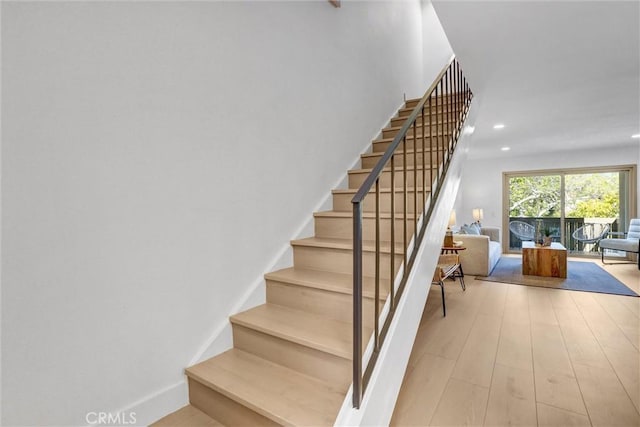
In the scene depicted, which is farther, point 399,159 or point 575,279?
point 575,279

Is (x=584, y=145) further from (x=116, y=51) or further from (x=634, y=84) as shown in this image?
(x=116, y=51)

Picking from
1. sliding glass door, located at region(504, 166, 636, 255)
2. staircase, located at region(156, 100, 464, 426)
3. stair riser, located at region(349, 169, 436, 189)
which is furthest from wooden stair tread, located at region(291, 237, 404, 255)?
sliding glass door, located at region(504, 166, 636, 255)

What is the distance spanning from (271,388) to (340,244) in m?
0.91

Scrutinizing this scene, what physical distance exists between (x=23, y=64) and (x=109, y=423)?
4.46 ft

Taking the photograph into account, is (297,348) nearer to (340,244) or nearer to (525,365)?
(340,244)

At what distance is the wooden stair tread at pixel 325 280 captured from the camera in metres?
1.60

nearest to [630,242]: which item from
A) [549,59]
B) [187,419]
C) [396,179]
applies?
[549,59]

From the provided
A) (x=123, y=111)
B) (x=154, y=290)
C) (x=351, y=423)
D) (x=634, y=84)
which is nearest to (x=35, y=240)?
(x=154, y=290)

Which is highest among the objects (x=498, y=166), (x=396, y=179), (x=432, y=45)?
(x=432, y=45)

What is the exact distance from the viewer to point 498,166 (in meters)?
7.36

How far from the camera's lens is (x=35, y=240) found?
105 cm

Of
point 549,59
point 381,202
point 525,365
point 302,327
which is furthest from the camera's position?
point 549,59

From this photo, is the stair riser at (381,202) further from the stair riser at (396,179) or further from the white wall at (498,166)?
the white wall at (498,166)

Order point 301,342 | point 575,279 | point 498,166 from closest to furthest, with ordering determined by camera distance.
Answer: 1. point 301,342
2. point 575,279
3. point 498,166
